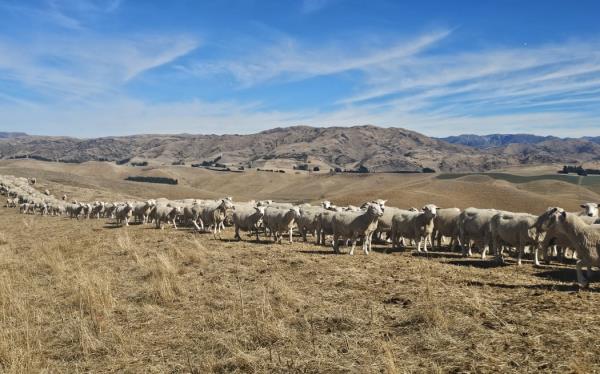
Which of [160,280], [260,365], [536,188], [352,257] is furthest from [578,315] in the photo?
[536,188]

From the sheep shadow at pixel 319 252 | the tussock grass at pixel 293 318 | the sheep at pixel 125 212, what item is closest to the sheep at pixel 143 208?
the sheep at pixel 125 212

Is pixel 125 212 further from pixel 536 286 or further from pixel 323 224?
pixel 536 286

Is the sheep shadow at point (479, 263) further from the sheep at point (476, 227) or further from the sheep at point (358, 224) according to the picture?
the sheep at point (358, 224)

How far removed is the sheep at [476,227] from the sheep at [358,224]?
4.07 m

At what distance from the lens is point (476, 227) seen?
65.1 feet

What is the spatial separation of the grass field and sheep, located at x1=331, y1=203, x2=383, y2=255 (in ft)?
4.86

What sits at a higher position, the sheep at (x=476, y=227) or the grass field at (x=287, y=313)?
the sheep at (x=476, y=227)

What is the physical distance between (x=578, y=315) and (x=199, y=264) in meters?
12.1

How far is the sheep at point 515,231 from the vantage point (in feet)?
56.3

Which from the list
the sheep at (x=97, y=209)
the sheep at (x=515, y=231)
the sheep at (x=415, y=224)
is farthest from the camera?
the sheep at (x=97, y=209)

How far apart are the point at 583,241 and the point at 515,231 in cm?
483

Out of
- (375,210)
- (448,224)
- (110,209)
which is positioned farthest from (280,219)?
(110,209)

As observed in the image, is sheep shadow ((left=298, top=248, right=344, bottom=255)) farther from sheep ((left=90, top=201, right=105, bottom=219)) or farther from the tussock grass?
sheep ((left=90, top=201, right=105, bottom=219))

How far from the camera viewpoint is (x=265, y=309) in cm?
1077
